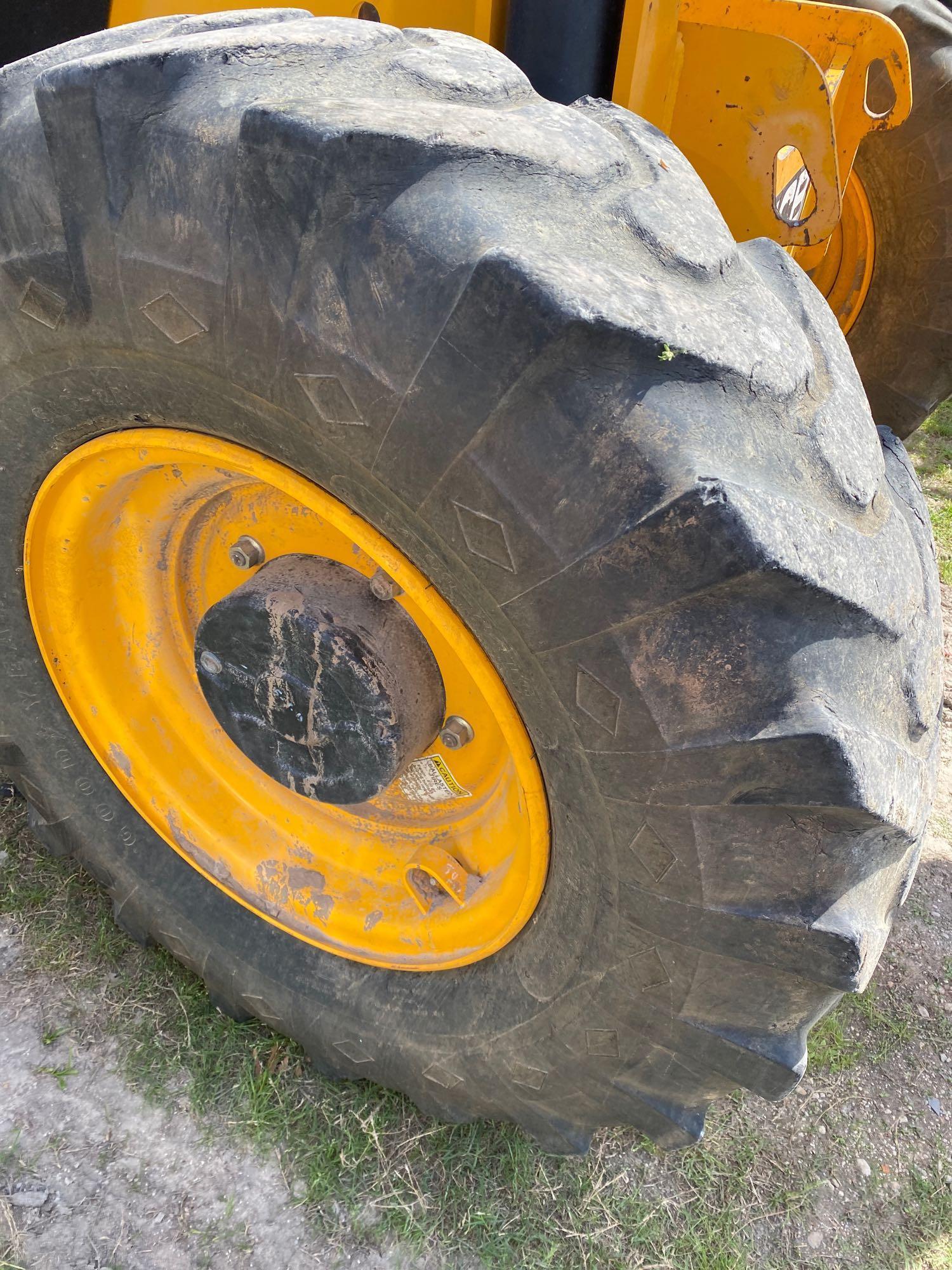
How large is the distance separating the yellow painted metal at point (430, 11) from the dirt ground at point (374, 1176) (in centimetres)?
172

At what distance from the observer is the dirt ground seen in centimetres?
150

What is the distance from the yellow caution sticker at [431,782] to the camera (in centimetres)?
150

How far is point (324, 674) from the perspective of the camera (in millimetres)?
1336

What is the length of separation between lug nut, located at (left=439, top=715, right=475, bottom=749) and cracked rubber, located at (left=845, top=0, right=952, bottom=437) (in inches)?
87.5

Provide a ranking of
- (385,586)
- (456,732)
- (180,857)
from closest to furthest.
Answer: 1. (385,586)
2. (456,732)
3. (180,857)

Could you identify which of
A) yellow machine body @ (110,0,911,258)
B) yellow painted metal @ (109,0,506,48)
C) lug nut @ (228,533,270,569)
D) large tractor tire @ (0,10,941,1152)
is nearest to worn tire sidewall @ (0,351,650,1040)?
large tractor tire @ (0,10,941,1152)

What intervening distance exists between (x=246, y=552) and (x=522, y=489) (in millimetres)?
703

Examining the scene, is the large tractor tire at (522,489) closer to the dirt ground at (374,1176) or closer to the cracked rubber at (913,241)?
the dirt ground at (374,1176)

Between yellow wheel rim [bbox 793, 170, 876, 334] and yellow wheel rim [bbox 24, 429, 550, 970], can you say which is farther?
yellow wheel rim [bbox 793, 170, 876, 334]

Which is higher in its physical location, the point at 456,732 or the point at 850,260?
the point at 850,260

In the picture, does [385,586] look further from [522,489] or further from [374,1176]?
[374,1176]

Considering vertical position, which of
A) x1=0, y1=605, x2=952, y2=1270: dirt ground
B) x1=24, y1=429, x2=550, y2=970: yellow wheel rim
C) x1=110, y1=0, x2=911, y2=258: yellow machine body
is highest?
x1=110, y1=0, x2=911, y2=258: yellow machine body

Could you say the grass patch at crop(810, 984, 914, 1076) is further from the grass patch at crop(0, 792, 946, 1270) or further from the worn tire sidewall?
the worn tire sidewall

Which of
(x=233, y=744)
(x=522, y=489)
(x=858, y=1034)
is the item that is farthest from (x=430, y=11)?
Answer: (x=858, y=1034)
